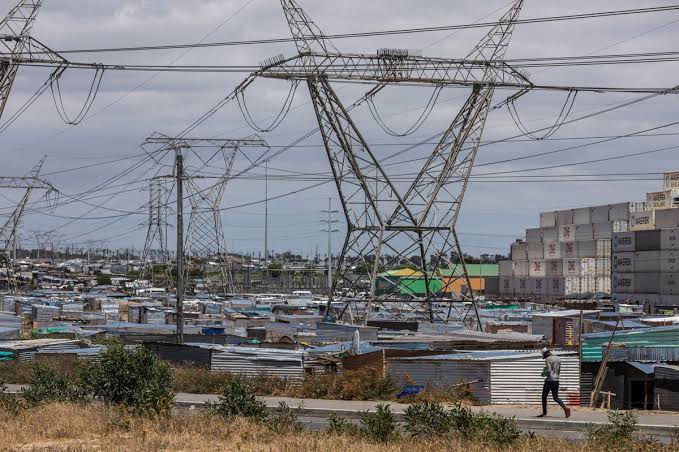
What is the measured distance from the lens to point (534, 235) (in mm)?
129625

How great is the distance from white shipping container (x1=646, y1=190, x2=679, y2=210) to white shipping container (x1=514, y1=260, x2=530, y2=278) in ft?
75.0

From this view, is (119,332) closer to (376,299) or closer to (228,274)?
(376,299)

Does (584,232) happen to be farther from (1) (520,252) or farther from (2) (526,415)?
(2) (526,415)

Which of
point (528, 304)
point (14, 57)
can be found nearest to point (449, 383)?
point (14, 57)

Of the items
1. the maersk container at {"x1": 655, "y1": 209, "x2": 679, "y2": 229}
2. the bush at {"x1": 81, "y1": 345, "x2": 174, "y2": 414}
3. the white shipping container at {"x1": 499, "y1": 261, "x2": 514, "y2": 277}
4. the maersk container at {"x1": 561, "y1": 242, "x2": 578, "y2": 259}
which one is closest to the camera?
the bush at {"x1": 81, "y1": 345, "x2": 174, "y2": 414}

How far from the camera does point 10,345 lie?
35750 millimetres

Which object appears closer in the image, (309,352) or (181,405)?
(181,405)

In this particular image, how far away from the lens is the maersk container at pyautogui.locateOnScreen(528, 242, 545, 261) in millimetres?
122062

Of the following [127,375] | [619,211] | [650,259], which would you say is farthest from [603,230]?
[127,375]

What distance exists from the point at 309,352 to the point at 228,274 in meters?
71.0

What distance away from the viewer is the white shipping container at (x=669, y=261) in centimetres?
8744

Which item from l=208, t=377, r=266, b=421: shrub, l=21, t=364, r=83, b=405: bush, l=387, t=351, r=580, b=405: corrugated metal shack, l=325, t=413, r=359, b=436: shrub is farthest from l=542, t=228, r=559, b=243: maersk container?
l=325, t=413, r=359, b=436: shrub

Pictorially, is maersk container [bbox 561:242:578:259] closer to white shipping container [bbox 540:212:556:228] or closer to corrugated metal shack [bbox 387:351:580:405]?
white shipping container [bbox 540:212:556:228]

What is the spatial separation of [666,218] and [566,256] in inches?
908
